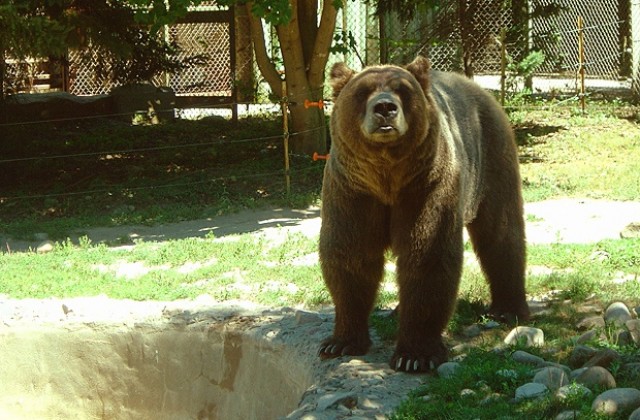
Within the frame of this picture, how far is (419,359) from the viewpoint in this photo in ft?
19.7

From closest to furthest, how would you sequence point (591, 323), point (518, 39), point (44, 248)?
1. point (591, 323)
2. point (44, 248)
3. point (518, 39)

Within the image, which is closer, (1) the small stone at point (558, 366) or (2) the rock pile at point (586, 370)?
(2) the rock pile at point (586, 370)

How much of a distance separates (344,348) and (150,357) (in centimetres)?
227

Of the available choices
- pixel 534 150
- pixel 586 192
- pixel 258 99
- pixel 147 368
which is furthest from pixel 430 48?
pixel 147 368

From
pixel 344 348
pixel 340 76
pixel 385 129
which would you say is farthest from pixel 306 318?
pixel 385 129

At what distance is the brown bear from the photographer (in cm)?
590

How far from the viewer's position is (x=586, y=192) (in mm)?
12867

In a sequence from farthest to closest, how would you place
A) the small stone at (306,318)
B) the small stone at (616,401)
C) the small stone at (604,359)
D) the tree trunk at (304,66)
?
the tree trunk at (304,66) → the small stone at (306,318) → the small stone at (604,359) → the small stone at (616,401)

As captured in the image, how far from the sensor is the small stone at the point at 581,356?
5824 mm

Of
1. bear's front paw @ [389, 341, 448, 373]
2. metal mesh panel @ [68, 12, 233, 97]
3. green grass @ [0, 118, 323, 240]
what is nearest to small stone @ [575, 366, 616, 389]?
bear's front paw @ [389, 341, 448, 373]

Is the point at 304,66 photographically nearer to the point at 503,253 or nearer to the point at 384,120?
the point at 503,253

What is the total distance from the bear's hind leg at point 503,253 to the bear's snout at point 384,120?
5.61 feet

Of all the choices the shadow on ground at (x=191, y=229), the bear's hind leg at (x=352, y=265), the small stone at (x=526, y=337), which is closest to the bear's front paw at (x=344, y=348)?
the bear's hind leg at (x=352, y=265)

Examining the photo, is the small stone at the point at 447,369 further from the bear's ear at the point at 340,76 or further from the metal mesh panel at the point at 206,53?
the metal mesh panel at the point at 206,53
